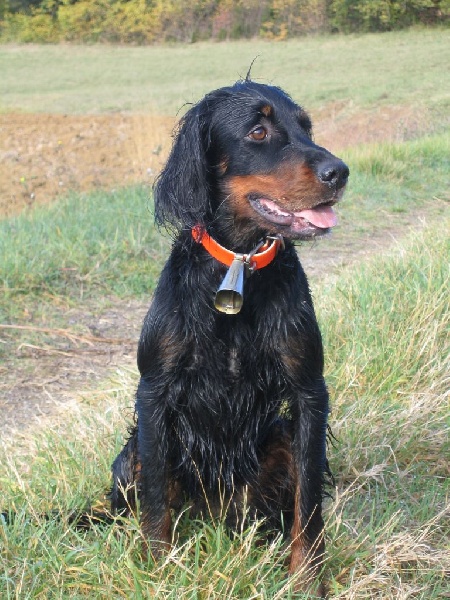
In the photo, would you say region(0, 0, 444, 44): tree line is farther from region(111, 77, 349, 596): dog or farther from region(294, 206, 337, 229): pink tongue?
region(294, 206, 337, 229): pink tongue

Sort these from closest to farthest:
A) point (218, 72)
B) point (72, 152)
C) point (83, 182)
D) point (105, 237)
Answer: point (105, 237)
point (83, 182)
point (72, 152)
point (218, 72)

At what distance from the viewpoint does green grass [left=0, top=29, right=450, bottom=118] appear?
22.8 metres

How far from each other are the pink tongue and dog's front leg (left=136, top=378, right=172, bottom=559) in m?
0.75

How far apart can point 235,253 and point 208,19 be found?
36888 mm

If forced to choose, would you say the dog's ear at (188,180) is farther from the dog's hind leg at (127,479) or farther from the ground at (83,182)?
the ground at (83,182)

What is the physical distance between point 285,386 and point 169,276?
20.8 inches

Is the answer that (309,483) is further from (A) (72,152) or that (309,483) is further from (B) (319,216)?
(A) (72,152)

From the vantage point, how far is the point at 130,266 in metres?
6.34

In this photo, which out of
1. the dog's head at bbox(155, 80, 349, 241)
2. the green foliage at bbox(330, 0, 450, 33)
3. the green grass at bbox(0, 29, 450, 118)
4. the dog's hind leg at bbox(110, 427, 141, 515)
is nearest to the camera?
the dog's head at bbox(155, 80, 349, 241)

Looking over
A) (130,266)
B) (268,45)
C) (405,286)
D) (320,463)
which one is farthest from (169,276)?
(268,45)

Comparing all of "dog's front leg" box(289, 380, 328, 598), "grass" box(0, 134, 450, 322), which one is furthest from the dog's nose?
"grass" box(0, 134, 450, 322)

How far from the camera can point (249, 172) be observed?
8.45 feet

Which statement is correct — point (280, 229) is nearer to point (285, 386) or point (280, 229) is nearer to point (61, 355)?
point (285, 386)

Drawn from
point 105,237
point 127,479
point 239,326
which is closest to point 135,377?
point 127,479
